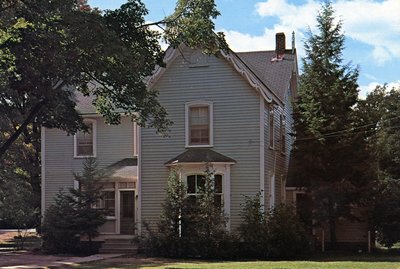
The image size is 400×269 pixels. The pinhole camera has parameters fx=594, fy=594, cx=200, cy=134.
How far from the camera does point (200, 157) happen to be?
24953 mm

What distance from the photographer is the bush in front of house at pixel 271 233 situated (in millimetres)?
22969

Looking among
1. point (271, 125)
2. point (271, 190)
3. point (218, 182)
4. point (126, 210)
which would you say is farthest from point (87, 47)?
point (126, 210)

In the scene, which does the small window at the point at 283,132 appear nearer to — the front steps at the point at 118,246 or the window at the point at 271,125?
the window at the point at 271,125

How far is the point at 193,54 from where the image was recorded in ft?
86.7

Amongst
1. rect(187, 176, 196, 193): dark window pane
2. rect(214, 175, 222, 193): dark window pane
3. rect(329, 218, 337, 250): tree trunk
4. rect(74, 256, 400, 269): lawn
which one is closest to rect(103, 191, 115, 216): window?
rect(187, 176, 196, 193): dark window pane

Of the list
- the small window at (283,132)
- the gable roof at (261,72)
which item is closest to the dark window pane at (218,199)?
the gable roof at (261,72)

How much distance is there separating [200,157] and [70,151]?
784cm

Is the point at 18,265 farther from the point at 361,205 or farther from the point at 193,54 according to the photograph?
the point at 361,205

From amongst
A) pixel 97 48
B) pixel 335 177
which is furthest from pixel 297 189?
pixel 97 48

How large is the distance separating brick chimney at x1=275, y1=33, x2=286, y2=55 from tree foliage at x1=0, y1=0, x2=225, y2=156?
18.6 metres

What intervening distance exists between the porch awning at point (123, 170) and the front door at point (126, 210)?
121 centimetres

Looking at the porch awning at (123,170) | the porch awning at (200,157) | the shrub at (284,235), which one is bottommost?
the shrub at (284,235)

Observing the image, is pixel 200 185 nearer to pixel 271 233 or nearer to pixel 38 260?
pixel 271 233

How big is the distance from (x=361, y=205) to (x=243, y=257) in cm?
674
